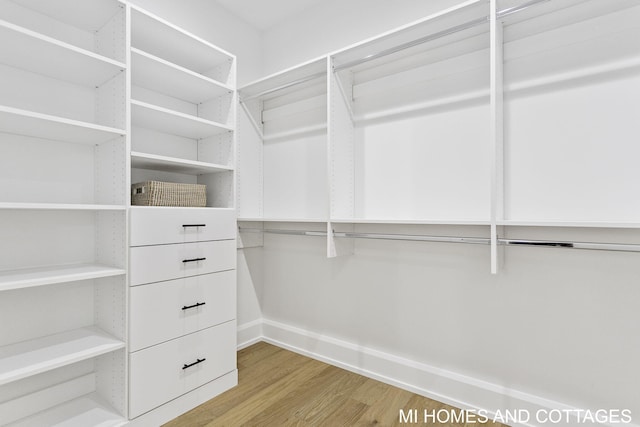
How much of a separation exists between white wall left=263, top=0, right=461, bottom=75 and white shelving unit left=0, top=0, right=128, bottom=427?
1.35 m

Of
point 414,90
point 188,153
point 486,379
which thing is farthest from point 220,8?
point 486,379

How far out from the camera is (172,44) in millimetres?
1999

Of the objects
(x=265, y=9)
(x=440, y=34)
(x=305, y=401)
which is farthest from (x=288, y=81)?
(x=305, y=401)

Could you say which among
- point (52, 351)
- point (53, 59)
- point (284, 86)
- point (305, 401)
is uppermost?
point (284, 86)

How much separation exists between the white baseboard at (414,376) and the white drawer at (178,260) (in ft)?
2.93

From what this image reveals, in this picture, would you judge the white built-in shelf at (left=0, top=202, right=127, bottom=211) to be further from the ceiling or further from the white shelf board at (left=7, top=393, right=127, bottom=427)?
the ceiling

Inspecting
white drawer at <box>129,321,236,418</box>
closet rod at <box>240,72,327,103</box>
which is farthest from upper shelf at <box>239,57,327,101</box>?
white drawer at <box>129,321,236,418</box>

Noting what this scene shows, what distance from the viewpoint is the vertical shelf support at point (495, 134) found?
1.51 meters

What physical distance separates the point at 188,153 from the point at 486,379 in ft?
7.62

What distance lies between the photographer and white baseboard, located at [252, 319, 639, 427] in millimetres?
1687

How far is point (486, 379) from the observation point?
180 centimetres

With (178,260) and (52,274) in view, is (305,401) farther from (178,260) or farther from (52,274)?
(52,274)

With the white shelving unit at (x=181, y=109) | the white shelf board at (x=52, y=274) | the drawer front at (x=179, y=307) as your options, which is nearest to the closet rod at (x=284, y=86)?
the white shelving unit at (x=181, y=109)

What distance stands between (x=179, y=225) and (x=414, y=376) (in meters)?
1.64
